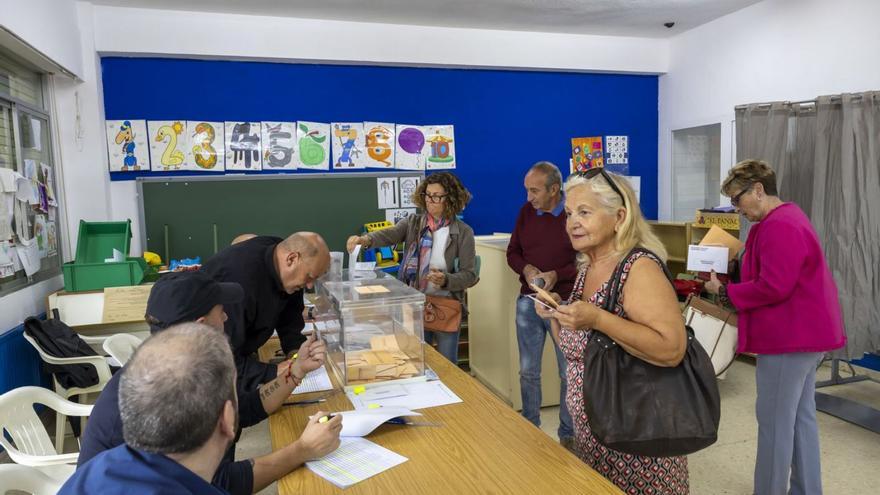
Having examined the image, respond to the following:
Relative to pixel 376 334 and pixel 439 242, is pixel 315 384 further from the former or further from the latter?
pixel 439 242

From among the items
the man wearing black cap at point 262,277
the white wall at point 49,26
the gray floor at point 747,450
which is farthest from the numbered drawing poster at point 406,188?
the man wearing black cap at point 262,277

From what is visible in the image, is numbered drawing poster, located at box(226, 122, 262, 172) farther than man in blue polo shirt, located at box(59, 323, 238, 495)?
Yes

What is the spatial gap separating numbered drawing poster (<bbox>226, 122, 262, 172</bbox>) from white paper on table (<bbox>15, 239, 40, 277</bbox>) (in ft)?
5.31

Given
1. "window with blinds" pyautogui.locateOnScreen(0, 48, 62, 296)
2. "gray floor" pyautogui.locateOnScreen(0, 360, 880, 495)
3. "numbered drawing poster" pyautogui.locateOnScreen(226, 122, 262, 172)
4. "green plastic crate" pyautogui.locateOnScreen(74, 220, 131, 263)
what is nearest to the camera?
"gray floor" pyautogui.locateOnScreen(0, 360, 880, 495)

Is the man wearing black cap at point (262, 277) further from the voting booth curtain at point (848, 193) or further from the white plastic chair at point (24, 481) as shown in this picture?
A: the voting booth curtain at point (848, 193)

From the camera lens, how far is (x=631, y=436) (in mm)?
1503

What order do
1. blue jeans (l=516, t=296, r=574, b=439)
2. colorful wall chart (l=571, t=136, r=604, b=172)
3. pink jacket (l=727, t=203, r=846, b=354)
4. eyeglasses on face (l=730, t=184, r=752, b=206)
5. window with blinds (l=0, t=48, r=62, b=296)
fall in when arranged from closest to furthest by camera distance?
pink jacket (l=727, t=203, r=846, b=354)
eyeglasses on face (l=730, t=184, r=752, b=206)
blue jeans (l=516, t=296, r=574, b=439)
window with blinds (l=0, t=48, r=62, b=296)
colorful wall chart (l=571, t=136, r=604, b=172)

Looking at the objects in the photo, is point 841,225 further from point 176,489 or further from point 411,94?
point 176,489

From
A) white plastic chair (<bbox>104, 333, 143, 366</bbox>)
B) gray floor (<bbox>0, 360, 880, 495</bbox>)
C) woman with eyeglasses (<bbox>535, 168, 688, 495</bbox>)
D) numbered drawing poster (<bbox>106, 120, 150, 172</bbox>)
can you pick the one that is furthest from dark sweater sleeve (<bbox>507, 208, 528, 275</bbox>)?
numbered drawing poster (<bbox>106, 120, 150, 172</bbox>)

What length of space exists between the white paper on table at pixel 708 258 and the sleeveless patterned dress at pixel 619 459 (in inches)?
70.8

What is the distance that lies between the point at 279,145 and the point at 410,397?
3.71 m

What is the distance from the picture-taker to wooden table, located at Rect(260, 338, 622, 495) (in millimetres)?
1426

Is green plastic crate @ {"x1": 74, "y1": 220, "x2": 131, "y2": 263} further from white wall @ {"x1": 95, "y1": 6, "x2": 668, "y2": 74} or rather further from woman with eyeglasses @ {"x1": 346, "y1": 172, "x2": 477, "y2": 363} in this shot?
woman with eyeglasses @ {"x1": 346, "y1": 172, "x2": 477, "y2": 363}

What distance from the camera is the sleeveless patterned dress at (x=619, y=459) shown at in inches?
63.6
